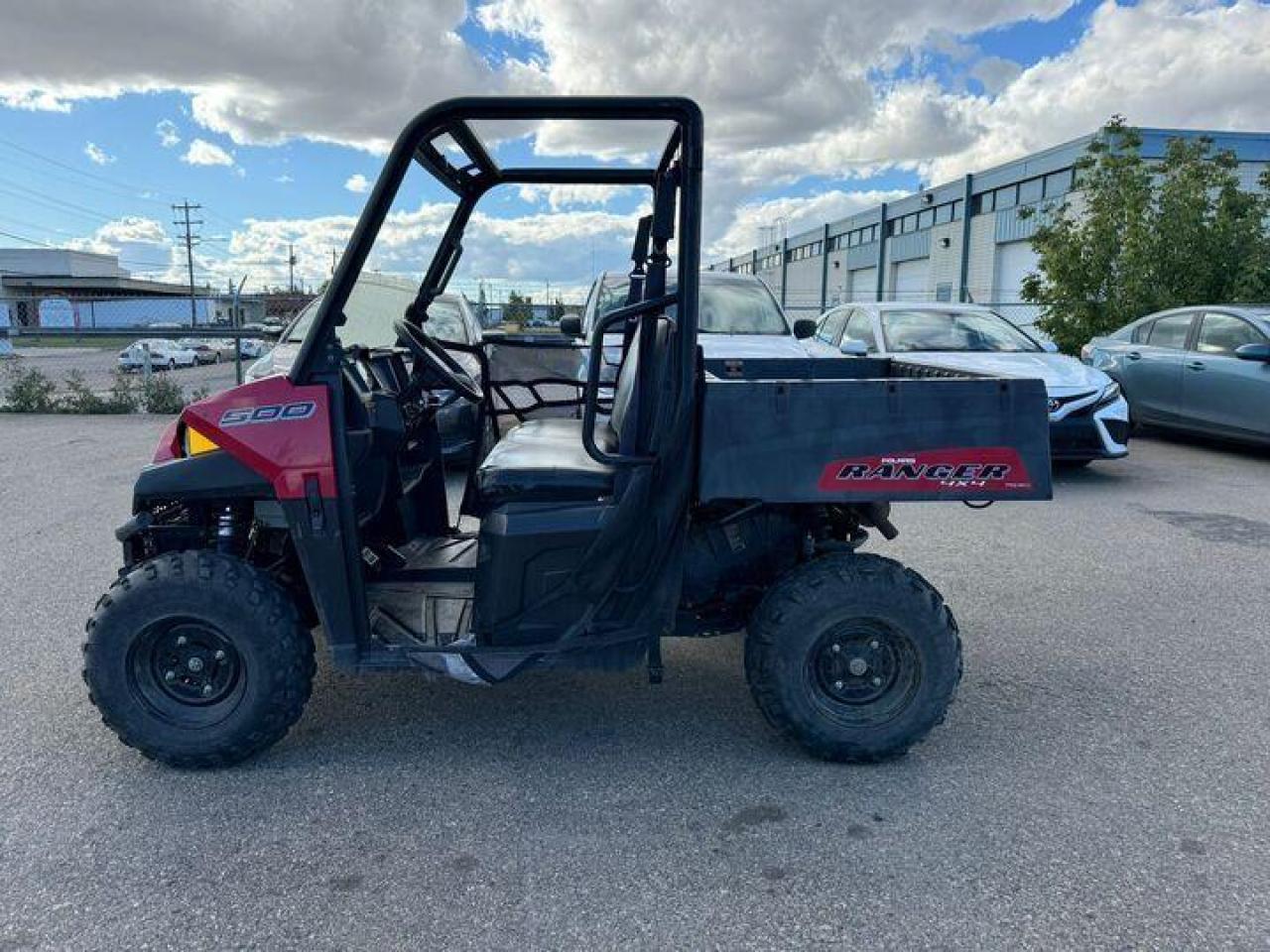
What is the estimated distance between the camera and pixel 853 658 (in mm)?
3094

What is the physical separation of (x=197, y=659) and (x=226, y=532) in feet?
1.40

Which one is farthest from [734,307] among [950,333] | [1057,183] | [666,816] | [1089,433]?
[1057,183]

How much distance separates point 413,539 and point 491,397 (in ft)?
2.64

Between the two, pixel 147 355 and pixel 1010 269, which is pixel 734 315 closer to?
pixel 147 355

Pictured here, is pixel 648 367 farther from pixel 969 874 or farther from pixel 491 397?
pixel 969 874

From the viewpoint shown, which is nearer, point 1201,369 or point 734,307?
point 734,307

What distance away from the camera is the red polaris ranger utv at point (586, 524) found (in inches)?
114

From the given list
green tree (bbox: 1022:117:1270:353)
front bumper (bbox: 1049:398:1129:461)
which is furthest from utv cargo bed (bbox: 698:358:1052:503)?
green tree (bbox: 1022:117:1270:353)

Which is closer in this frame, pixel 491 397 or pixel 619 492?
pixel 619 492

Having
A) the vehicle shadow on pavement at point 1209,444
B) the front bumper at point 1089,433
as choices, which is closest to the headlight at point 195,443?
the front bumper at point 1089,433

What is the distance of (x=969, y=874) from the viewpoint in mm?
2531

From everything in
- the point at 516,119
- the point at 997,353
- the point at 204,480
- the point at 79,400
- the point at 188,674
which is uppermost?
the point at 516,119

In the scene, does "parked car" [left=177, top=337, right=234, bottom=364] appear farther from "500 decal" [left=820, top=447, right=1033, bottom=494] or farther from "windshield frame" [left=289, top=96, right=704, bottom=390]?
"500 decal" [left=820, top=447, right=1033, bottom=494]

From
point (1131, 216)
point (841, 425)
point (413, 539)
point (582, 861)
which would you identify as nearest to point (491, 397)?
point (413, 539)
